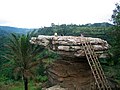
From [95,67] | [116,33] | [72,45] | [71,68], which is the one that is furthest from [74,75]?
[116,33]

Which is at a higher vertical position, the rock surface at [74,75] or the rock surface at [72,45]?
the rock surface at [72,45]

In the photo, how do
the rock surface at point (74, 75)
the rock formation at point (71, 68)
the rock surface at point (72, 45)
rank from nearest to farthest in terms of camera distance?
the rock surface at point (72, 45)
the rock formation at point (71, 68)
the rock surface at point (74, 75)

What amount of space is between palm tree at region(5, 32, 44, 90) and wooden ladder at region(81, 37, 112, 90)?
18.1ft

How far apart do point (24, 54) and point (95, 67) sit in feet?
22.3

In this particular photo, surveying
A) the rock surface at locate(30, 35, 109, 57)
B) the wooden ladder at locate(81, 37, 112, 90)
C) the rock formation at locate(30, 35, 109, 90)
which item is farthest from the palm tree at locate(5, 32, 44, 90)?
the wooden ladder at locate(81, 37, 112, 90)

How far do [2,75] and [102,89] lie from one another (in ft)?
85.3

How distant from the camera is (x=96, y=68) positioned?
12891 mm

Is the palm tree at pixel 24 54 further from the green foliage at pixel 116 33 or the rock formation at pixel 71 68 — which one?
the green foliage at pixel 116 33

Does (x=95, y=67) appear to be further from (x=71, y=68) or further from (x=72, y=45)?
(x=71, y=68)

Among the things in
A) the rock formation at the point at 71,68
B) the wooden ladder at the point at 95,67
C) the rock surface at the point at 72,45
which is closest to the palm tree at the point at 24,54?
the rock formation at the point at 71,68

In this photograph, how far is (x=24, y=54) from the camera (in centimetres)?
1795

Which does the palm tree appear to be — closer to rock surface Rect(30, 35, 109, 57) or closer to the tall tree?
rock surface Rect(30, 35, 109, 57)

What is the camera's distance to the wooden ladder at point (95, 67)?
40.7 ft

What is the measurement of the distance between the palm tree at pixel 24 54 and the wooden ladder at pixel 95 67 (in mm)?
5511
